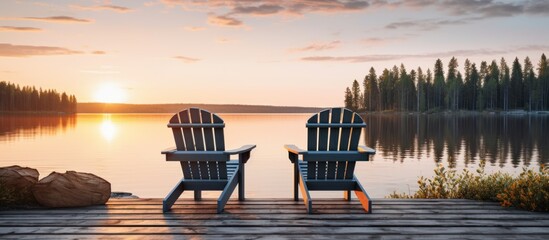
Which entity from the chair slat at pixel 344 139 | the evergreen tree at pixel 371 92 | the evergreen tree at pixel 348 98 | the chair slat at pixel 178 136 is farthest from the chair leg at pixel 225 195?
the evergreen tree at pixel 348 98

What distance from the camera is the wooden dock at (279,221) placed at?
4.59m

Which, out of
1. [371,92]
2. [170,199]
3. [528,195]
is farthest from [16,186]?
[371,92]

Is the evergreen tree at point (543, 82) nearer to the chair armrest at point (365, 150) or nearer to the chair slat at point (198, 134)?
the chair armrest at point (365, 150)

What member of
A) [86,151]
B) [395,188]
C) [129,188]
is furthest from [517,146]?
[86,151]

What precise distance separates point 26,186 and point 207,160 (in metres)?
2.38

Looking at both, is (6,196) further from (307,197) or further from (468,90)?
(468,90)

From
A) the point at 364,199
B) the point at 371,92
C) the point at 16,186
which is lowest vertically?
the point at 364,199

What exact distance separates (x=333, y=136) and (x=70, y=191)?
3.48 metres

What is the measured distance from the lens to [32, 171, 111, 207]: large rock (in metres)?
5.73

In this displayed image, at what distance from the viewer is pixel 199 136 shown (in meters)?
5.99

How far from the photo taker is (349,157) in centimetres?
591

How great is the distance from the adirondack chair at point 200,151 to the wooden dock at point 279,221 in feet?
0.98

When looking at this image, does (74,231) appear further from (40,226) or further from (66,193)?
(66,193)

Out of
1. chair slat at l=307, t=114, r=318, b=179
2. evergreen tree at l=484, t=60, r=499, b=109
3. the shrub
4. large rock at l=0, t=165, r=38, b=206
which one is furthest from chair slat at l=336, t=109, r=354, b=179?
evergreen tree at l=484, t=60, r=499, b=109
